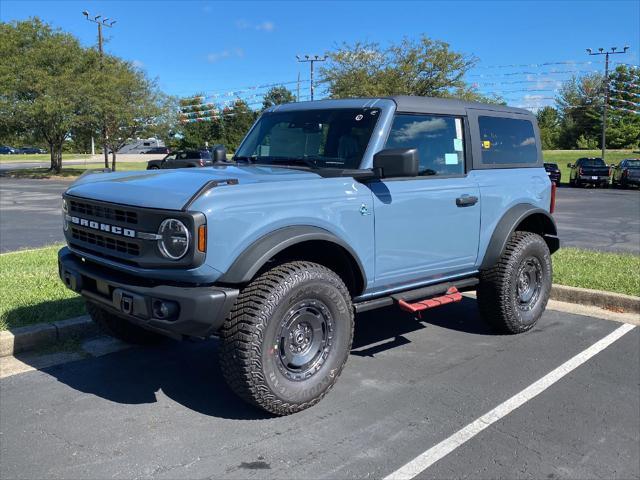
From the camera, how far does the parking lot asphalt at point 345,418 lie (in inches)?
124

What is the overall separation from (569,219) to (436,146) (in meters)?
12.0

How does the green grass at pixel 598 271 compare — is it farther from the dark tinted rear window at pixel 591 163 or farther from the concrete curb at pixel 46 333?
the dark tinted rear window at pixel 591 163

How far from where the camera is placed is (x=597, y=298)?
253 inches

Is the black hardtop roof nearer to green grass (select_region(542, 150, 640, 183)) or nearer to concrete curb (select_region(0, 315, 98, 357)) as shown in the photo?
concrete curb (select_region(0, 315, 98, 357))

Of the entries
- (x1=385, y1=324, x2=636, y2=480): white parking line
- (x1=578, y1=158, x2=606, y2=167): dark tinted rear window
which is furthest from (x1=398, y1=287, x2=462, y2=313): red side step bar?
(x1=578, y1=158, x2=606, y2=167): dark tinted rear window

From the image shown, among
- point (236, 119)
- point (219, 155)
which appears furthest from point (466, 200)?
point (236, 119)

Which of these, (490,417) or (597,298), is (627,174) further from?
(490,417)

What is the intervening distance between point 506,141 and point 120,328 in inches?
150

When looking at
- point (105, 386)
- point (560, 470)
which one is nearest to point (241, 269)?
point (105, 386)

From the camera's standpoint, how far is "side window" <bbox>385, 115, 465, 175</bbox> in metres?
Result: 4.54

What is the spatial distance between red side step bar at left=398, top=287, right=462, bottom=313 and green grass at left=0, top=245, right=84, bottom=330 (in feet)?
9.71

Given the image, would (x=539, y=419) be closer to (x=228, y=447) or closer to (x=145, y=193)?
(x=228, y=447)

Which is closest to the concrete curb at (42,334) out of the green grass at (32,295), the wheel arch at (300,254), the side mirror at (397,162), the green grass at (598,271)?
the green grass at (32,295)

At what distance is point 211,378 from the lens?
4344 mm
